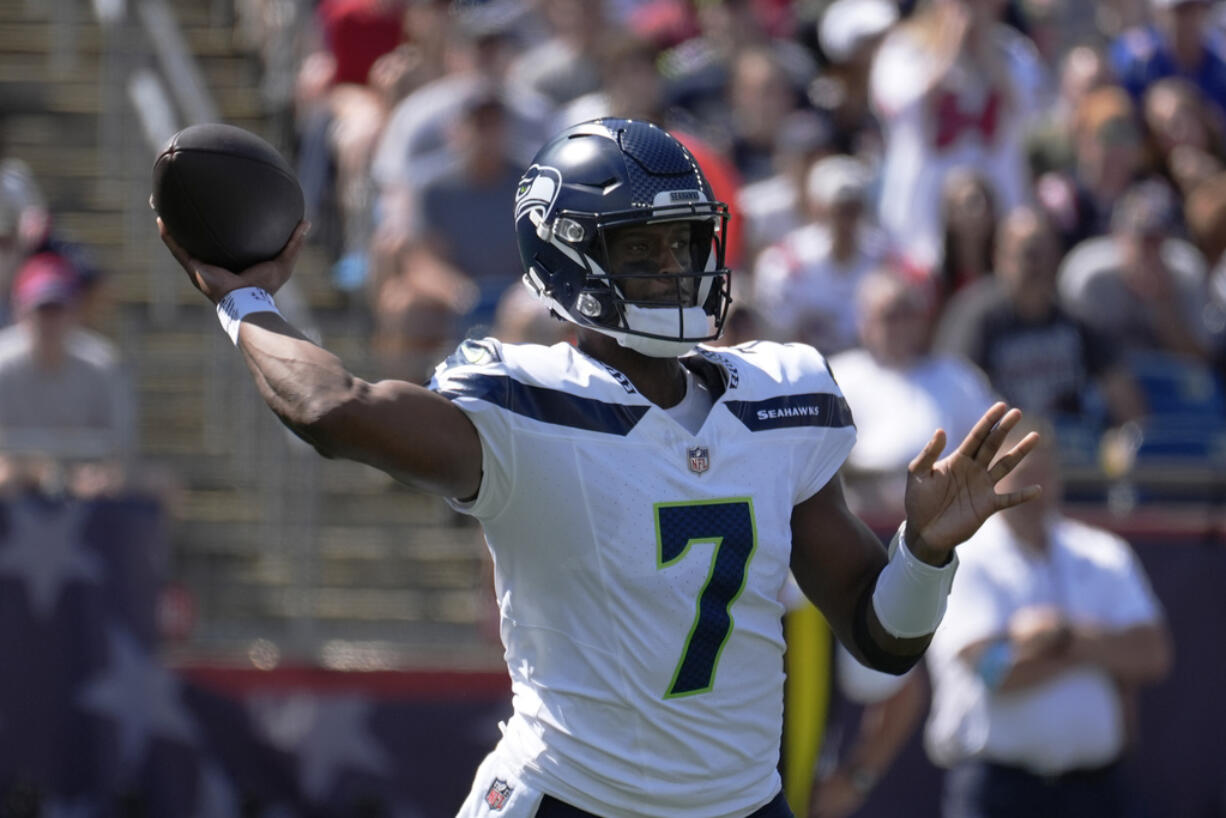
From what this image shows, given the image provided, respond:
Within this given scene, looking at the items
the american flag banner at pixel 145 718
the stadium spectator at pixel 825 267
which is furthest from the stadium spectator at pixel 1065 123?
the american flag banner at pixel 145 718

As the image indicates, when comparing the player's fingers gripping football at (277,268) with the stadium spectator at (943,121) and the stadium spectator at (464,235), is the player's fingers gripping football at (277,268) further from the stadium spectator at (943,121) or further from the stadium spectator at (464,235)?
the stadium spectator at (943,121)

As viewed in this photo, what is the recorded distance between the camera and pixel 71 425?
8148mm

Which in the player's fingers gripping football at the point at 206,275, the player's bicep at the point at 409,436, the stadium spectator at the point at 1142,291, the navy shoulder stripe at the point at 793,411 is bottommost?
the stadium spectator at the point at 1142,291

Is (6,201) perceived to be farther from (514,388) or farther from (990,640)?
(514,388)

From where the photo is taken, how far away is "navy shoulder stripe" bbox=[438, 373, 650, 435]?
3.53m

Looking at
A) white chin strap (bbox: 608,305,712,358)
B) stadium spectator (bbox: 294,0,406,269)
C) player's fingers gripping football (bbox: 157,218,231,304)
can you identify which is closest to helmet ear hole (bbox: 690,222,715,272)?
white chin strap (bbox: 608,305,712,358)

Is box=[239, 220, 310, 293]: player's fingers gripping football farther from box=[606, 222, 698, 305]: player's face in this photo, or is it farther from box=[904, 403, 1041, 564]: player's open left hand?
box=[904, 403, 1041, 564]: player's open left hand

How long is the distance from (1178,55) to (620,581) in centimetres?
802

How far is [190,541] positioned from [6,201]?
2015 millimetres

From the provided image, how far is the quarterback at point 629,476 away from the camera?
11.5ft

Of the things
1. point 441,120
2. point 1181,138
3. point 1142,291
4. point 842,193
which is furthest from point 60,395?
point 1181,138

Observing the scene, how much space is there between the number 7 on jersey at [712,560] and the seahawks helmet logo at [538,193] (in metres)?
0.64

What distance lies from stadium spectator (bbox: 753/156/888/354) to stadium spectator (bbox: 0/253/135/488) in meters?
2.82

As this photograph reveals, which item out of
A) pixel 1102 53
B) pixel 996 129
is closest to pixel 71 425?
pixel 996 129
